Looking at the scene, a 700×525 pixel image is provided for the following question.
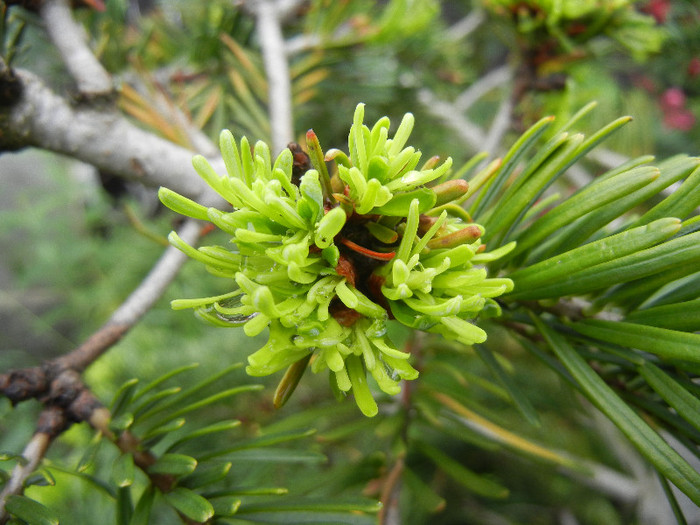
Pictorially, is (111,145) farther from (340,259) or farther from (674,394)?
(674,394)

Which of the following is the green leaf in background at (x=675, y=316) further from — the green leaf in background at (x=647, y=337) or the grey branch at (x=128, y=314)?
the grey branch at (x=128, y=314)

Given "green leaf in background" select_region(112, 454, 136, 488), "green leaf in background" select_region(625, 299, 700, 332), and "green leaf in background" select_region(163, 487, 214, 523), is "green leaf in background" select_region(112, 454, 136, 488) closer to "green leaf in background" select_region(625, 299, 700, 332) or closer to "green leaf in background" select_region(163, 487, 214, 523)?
"green leaf in background" select_region(163, 487, 214, 523)

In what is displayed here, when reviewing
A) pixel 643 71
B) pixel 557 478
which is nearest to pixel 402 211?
pixel 557 478

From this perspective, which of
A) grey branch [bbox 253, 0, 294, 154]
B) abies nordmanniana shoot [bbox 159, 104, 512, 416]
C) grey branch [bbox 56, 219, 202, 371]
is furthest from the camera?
grey branch [bbox 253, 0, 294, 154]

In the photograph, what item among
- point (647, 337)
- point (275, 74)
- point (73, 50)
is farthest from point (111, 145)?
point (647, 337)

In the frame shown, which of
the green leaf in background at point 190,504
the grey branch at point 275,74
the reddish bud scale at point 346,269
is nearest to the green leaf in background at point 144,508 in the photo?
the green leaf in background at point 190,504

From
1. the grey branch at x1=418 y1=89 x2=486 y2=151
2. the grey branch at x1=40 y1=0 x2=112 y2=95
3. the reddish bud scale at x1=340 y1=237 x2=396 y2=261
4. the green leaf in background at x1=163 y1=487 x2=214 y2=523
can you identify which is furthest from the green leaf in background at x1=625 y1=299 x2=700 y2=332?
the grey branch at x1=418 y1=89 x2=486 y2=151
